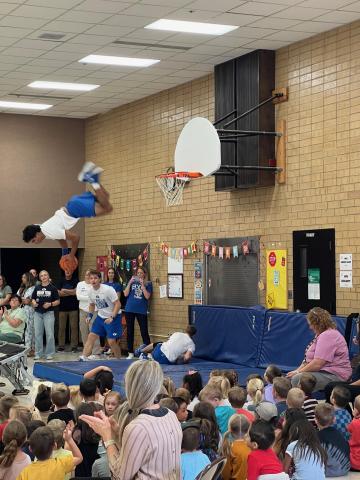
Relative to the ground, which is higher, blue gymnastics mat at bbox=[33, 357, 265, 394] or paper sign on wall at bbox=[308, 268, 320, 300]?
paper sign on wall at bbox=[308, 268, 320, 300]

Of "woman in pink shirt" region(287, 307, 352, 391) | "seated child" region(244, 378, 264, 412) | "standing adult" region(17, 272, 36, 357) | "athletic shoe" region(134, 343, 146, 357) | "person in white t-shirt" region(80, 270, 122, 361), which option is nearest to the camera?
"seated child" region(244, 378, 264, 412)

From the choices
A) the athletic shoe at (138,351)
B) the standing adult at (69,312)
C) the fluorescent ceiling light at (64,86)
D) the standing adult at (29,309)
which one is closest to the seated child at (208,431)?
the athletic shoe at (138,351)

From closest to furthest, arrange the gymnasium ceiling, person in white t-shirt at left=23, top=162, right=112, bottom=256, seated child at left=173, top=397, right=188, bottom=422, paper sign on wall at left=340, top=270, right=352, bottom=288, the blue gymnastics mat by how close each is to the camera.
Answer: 1. seated child at left=173, top=397, right=188, bottom=422
2. person in white t-shirt at left=23, top=162, right=112, bottom=256
3. the gymnasium ceiling
4. paper sign on wall at left=340, top=270, right=352, bottom=288
5. the blue gymnastics mat

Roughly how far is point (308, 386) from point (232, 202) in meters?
6.64

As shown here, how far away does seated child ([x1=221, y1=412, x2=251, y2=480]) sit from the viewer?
605cm

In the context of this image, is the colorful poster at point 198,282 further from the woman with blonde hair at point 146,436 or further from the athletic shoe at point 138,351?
the woman with blonde hair at point 146,436

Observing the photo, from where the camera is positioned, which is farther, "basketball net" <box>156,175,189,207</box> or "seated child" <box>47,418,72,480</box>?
"basketball net" <box>156,175,189,207</box>

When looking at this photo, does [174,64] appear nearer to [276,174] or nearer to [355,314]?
[276,174]

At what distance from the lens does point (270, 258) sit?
13609mm

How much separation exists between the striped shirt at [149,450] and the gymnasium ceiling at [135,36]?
8087mm

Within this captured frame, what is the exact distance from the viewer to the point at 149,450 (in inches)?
154

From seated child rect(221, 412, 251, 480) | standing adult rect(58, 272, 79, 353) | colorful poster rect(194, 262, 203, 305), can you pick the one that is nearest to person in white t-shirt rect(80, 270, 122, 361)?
colorful poster rect(194, 262, 203, 305)

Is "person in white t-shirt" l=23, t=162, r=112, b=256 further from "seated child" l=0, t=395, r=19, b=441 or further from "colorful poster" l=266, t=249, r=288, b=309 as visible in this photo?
"colorful poster" l=266, t=249, r=288, b=309

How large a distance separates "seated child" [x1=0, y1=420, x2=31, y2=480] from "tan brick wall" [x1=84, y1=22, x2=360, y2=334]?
7.24 m
